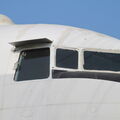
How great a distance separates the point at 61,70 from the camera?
1069 centimetres

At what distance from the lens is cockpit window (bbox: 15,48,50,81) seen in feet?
35.5

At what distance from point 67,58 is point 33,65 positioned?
3.04 feet

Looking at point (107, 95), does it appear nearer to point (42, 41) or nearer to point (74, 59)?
point (74, 59)

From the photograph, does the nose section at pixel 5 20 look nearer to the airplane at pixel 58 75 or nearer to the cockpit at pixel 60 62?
the airplane at pixel 58 75

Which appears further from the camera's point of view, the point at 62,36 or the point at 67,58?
the point at 62,36

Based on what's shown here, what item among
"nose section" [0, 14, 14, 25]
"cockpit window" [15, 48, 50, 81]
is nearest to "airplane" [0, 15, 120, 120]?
"cockpit window" [15, 48, 50, 81]

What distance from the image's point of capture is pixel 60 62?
10906 millimetres

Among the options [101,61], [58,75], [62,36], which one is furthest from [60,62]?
[101,61]

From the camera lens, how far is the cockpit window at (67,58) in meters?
10.8

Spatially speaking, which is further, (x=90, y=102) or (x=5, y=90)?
(x=5, y=90)

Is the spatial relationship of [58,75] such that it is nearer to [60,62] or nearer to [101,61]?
[60,62]

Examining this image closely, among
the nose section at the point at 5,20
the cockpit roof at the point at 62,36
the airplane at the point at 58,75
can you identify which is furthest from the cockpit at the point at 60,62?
the nose section at the point at 5,20

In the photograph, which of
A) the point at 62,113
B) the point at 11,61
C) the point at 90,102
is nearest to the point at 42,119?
the point at 62,113

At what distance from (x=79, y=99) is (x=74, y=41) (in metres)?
1.97
